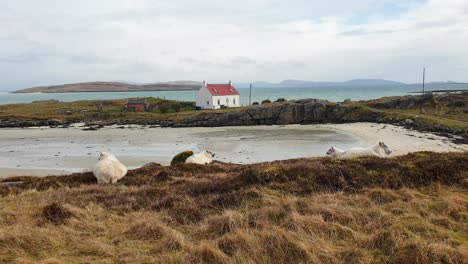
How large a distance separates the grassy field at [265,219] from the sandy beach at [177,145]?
68.3 feet

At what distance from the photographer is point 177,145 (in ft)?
149

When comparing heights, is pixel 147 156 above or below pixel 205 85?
below

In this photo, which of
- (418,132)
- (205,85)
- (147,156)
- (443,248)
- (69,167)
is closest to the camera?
(443,248)

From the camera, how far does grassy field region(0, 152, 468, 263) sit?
243 inches

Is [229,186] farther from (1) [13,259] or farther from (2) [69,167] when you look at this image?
(2) [69,167]

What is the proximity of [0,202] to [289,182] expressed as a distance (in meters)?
7.72

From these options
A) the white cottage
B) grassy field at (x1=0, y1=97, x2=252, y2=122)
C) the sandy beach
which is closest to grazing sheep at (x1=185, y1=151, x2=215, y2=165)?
the sandy beach

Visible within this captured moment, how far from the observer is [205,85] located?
8662 cm

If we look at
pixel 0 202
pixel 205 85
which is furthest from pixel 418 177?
pixel 205 85

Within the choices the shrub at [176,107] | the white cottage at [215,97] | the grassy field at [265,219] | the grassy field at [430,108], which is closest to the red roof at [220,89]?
the white cottage at [215,97]

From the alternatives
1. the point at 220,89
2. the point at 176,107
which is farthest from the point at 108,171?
the point at 176,107

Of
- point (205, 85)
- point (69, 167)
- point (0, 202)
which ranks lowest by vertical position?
point (69, 167)

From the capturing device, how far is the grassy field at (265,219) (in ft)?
20.2

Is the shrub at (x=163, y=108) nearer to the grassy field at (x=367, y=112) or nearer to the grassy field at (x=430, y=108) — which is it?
the grassy field at (x=367, y=112)
